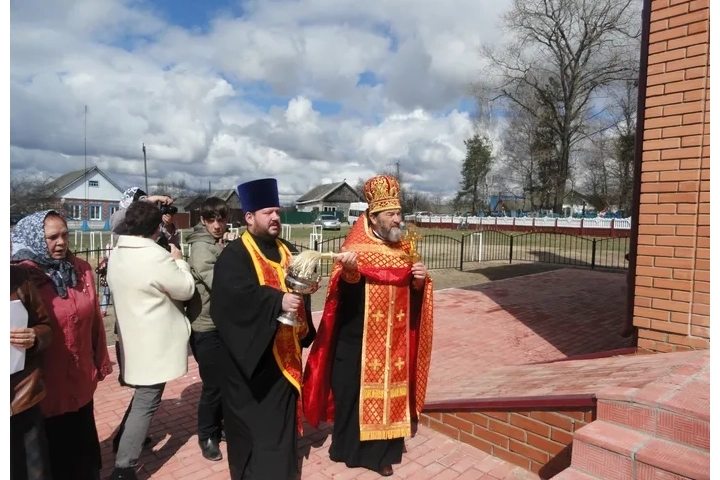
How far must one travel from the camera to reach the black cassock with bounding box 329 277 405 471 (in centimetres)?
331

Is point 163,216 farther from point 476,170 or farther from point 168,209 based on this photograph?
point 476,170

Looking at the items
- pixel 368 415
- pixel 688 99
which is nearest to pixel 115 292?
pixel 368 415

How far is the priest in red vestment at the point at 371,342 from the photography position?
3.26 m

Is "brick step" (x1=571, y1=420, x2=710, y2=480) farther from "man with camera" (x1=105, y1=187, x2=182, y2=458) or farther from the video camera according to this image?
the video camera

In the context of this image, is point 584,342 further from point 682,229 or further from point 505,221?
point 505,221

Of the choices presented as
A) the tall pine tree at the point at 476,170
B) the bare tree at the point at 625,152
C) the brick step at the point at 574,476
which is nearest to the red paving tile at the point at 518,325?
the brick step at the point at 574,476

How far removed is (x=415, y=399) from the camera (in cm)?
353

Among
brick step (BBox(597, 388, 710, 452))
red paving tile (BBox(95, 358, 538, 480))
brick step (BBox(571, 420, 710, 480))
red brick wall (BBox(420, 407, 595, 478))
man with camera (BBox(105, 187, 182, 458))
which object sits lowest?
red paving tile (BBox(95, 358, 538, 480))

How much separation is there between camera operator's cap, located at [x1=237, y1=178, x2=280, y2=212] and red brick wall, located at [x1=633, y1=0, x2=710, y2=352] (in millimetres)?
3063

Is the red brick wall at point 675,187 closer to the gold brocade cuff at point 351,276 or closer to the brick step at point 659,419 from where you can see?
the brick step at point 659,419

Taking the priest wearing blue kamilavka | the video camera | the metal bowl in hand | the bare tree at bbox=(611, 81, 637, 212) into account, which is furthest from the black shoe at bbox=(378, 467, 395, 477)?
the bare tree at bbox=(611, 81, 637, 212)

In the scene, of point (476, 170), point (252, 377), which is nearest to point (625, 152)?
point (476, 170)

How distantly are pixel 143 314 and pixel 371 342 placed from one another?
1528 millimetres

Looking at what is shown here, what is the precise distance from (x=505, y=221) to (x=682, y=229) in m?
34.5
